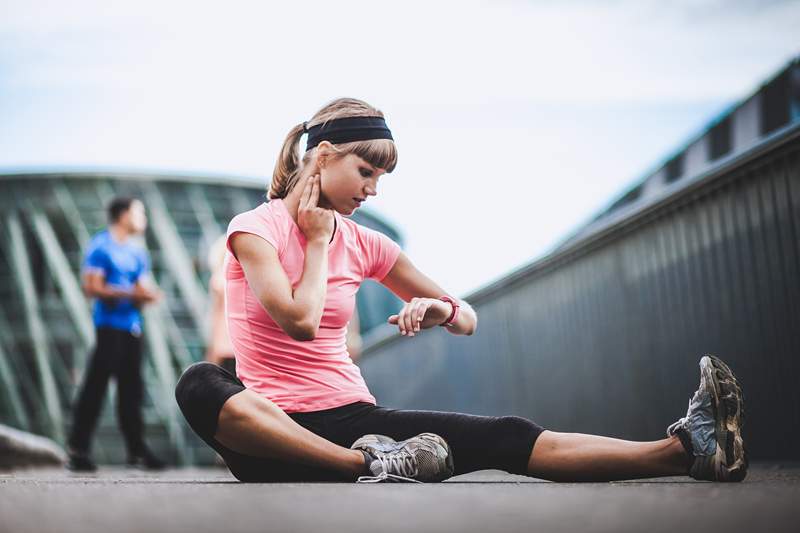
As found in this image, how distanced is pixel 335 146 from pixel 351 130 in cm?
8

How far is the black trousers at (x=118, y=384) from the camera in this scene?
6934 mm

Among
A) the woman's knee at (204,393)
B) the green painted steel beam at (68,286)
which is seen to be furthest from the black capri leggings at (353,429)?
the green painted steel beam at (68,286)

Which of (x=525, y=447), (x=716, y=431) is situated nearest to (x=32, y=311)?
(x=525, y=447)

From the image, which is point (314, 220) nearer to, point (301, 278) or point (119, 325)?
point (301, 278)

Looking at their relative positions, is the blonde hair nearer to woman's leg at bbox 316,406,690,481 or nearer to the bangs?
the bangs

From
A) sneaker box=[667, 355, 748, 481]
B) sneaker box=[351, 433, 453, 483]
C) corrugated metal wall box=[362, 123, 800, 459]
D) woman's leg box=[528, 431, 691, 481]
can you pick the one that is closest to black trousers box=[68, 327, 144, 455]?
corrugated metal wall box=[362, 123, 800, 459]

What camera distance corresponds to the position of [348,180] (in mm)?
3488

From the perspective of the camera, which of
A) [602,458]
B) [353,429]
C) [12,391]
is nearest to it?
[602,458]

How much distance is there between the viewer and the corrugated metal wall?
434 centimetres

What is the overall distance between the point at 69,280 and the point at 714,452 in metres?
29.7

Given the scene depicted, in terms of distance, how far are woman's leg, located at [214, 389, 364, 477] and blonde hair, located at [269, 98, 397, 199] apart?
2.91ft

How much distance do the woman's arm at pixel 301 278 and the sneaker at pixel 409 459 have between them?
417 mm

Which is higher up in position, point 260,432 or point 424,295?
point 424,295

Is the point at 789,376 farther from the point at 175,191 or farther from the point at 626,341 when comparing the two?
the point at 175,191
